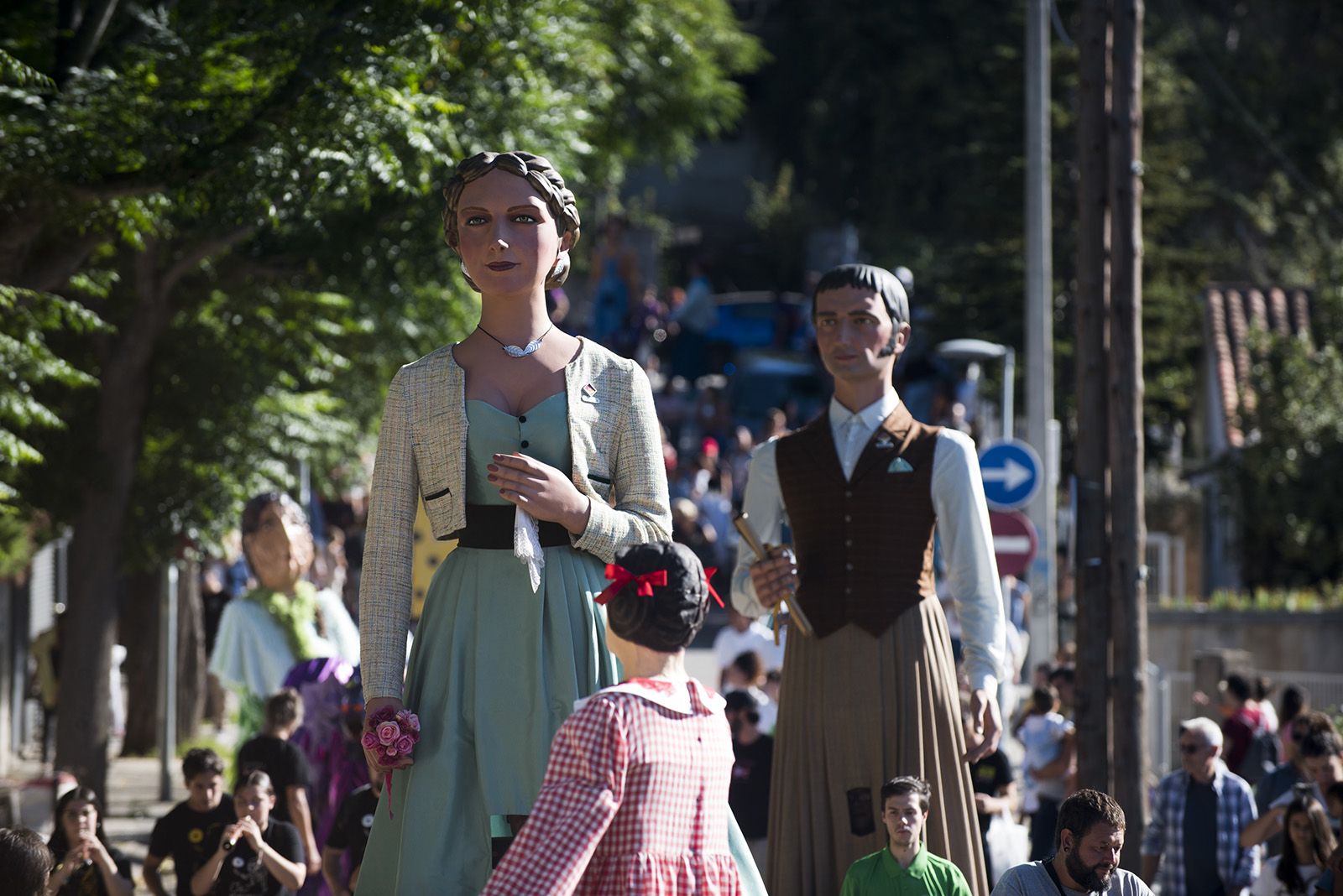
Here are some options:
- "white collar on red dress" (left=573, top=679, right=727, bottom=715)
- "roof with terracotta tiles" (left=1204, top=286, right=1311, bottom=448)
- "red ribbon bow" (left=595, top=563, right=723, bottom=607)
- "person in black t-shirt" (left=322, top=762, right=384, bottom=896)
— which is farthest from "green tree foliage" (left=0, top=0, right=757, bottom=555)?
"roof with terracotta tiles" (left=1204, top=286, right=1311, bottom=448)

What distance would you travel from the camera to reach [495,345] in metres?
5.38

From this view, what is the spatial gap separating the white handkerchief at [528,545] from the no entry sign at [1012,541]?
1135cm

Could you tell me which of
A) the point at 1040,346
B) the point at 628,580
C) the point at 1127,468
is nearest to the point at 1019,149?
the point at 1040,346

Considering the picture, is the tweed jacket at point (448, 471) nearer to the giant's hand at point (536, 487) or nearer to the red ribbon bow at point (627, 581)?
the giant's hand at point (536, 487)

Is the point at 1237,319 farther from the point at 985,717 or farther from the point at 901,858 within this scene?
the point at 901,858

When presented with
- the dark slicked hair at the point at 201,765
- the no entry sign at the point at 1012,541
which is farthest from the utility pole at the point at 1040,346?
the dark slicked hair at the point at 201,765

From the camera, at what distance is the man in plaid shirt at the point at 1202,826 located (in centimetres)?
1006

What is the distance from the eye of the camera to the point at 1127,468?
455 inches

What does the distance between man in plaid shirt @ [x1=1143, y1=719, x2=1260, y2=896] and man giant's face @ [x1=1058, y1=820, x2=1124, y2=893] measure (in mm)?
3207

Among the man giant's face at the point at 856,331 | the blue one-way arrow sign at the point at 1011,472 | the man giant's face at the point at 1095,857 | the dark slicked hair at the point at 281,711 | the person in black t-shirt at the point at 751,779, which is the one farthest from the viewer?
the blue one-way arrow sign at the point at 1011,472

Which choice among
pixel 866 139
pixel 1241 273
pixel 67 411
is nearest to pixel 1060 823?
pixel 67 411

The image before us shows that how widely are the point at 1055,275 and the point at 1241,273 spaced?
13282 mm

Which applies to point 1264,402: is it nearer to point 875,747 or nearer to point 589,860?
point 875,747

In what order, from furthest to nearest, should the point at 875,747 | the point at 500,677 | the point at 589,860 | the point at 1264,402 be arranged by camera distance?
the point at 1264,402 → the point at 875,747 → the point at 500,677 → the point at 589,860
